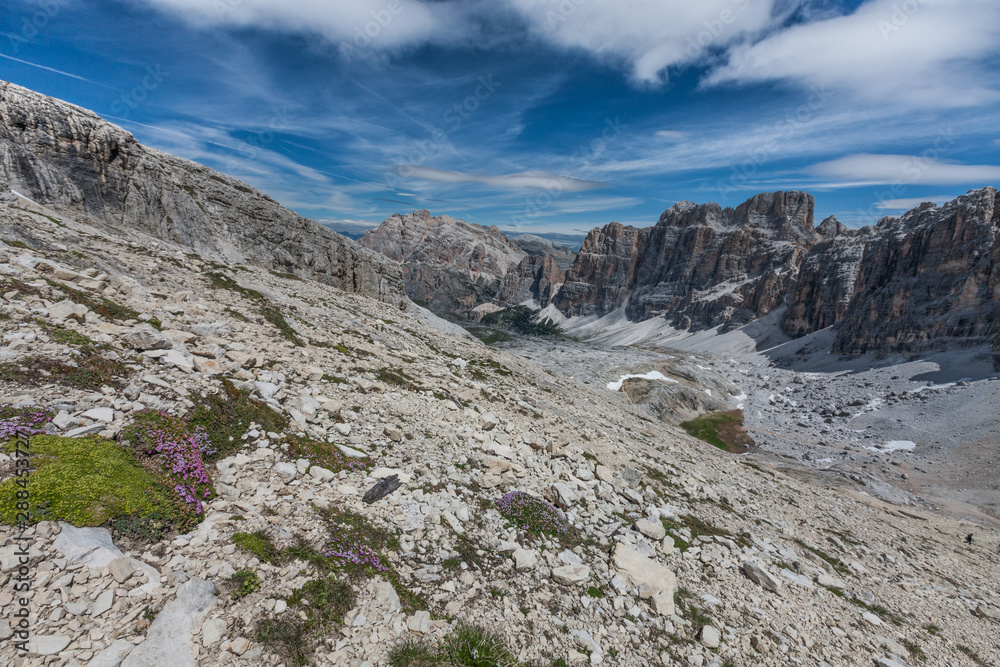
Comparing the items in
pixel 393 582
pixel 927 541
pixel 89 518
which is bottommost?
pixel 927 541

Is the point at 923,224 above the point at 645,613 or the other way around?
above

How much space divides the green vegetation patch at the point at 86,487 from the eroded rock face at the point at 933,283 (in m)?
159

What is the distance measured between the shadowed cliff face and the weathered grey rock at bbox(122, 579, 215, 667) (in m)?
35.3

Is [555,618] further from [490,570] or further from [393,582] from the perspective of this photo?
[393,582]

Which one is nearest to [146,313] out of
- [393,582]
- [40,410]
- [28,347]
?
[28,347]

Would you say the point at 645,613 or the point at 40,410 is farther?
the point at 645,613

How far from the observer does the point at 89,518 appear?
22.6 feet

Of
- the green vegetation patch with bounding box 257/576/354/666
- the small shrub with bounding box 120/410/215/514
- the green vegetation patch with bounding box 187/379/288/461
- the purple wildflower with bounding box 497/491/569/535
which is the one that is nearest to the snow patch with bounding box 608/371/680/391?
the purple wildflower with bounding box 497/491/569/535

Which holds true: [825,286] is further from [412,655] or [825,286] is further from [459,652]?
[412,655]

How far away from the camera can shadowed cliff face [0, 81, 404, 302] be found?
28.8 metres

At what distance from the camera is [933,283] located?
431ft

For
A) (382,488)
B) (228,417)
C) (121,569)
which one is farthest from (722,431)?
(121,569)

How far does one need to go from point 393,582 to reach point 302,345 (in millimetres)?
14433

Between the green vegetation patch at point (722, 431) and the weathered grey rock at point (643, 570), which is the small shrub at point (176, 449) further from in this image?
the green vegetation patch at point (722, 431)
